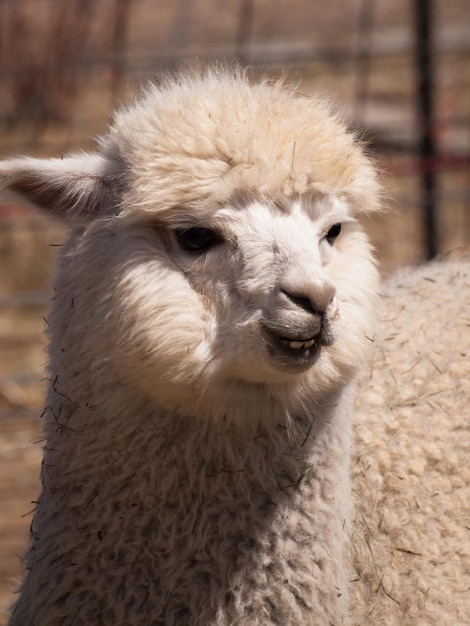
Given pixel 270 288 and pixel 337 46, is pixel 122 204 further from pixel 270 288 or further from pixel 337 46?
pixel 337 46

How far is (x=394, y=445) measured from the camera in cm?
277

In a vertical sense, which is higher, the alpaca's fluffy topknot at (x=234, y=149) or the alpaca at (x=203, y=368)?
the alpaca's fluffy topknot at (x=234, y=149)

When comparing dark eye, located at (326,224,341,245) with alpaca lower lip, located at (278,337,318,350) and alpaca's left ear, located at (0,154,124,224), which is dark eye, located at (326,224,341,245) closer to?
alpaca lower lip, located at (278,337,318,350)

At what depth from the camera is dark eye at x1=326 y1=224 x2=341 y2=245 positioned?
8.00ft

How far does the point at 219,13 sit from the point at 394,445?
16002 millimetres

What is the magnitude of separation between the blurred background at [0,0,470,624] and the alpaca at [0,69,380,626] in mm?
354

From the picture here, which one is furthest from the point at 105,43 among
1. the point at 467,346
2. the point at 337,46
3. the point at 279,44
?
the point at 467,346

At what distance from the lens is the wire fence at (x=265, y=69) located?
723 cm

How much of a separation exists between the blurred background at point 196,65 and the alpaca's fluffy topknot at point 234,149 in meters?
0.32

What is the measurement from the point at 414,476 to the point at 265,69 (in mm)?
1454

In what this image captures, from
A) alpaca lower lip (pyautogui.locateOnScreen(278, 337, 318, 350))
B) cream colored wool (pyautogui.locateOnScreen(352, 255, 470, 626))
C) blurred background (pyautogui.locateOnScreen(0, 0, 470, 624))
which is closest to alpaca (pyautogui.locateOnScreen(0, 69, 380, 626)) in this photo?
alpaca lower lip (pyautogui.locateOnScreen(278, 337, 318, 350))

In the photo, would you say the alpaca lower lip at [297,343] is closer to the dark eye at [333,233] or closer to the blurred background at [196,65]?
the dark eye at [333,233]

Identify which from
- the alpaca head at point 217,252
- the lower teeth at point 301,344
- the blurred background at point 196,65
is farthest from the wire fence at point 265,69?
the lower teeth at point 301,344

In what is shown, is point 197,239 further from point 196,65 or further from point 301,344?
point 196,65
